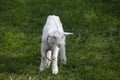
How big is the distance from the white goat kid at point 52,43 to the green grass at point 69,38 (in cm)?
27

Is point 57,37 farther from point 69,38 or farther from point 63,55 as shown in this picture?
point 69,38

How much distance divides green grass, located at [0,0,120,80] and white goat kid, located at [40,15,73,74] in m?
0.27

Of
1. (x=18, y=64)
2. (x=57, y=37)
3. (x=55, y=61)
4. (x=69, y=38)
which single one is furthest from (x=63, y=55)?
(x=69, y=38)

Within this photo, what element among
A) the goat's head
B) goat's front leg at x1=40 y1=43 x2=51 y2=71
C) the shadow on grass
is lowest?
the shadow on grass

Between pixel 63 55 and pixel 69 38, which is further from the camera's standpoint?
pixel 69 38

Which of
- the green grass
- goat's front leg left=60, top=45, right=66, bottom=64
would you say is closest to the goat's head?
the green grass

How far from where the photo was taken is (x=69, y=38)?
1519 cm

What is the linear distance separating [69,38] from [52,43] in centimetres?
444

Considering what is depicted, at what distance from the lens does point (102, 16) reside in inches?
708

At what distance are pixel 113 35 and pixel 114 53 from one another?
6.88 feet

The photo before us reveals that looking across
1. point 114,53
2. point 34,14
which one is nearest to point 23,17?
point 34,14

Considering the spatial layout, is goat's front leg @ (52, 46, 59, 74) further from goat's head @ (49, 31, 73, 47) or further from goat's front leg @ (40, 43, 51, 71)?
goat's head @ (49, 31, 73, 47)

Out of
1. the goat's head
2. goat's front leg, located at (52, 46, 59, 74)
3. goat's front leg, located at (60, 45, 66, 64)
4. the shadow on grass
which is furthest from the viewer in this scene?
goat's front leg, located at (60, 45, 66, 64)

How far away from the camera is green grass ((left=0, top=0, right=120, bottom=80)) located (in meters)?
11.7
